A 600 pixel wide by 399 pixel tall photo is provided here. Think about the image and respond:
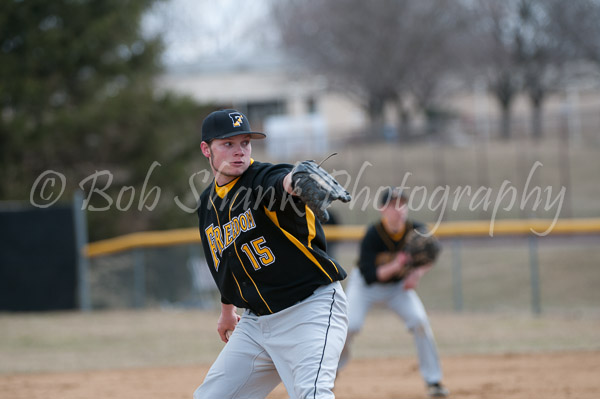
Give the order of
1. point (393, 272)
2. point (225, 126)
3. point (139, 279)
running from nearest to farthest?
point (225, 126) → point (393, 272) → point (139, 279)

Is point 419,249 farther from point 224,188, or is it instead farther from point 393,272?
point 224,188

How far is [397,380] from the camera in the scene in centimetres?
781

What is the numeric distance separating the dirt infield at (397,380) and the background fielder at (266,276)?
317cm

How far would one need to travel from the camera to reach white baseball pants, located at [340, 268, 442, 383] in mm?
6836

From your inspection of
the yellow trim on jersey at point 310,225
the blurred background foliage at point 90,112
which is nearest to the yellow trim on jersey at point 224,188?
the yellow trim on jersey at point 310,225

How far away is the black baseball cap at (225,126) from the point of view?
384 centimetres

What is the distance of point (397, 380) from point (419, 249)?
1.51 meters

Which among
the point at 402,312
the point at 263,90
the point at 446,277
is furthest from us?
the point at 263,90

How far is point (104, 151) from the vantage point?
19.1m

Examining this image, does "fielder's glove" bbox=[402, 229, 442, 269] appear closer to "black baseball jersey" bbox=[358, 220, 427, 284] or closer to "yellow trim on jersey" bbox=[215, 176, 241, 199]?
"black baseball jersey" bbox=[358, 220, 427, 284]

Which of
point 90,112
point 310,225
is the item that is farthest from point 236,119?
point 90,112

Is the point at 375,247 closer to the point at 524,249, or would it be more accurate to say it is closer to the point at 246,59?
the point at 524,249

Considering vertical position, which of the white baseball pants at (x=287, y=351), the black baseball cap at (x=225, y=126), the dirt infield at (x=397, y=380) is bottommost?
the dirt infield at (x=397, y=380)

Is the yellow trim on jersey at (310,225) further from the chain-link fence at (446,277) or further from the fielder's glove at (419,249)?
the chain-link fence at (446,277)
